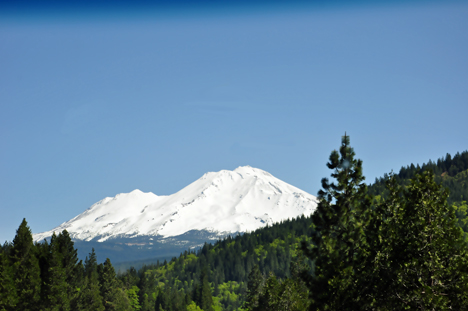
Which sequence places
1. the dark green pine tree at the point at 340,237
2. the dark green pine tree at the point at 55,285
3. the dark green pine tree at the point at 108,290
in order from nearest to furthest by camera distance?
the dark green pine tree at the point at 340,237 < the dark green pine tree at the point at 55,285 < the dark green pine tree at the point at 108,290

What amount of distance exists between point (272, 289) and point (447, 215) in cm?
4690

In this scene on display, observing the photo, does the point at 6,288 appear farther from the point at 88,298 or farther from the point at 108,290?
the point at 108,290

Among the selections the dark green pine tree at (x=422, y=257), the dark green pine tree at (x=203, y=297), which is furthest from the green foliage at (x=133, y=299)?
the dark green pine tree at (x=422, y=257)

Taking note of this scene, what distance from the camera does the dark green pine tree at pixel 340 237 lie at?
3719cm

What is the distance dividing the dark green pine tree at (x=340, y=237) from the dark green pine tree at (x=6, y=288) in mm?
39175

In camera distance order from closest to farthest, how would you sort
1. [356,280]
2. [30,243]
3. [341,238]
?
[356,280]
[341,238]
[30,243]

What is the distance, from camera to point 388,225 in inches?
1331

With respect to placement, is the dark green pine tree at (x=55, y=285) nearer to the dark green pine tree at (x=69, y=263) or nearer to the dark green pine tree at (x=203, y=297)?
the dark green pine tree at (x=69, y=263)

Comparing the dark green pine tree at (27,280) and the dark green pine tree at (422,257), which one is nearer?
the dark green pine tree at (422,257)

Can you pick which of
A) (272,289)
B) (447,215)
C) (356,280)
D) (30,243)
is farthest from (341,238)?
(30,243)

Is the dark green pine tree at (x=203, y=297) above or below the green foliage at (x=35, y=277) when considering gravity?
below

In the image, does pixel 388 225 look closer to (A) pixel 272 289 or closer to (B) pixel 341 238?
(B) pixel 341 238

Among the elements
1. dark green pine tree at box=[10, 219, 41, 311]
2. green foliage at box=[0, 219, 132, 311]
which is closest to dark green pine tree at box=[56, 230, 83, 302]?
green foliage at box=[0, 219, 132, 311]

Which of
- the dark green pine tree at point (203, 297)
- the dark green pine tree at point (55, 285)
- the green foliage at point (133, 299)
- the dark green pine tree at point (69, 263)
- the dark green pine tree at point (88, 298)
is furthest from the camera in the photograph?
the dark green pine tree at point (203, 297)
